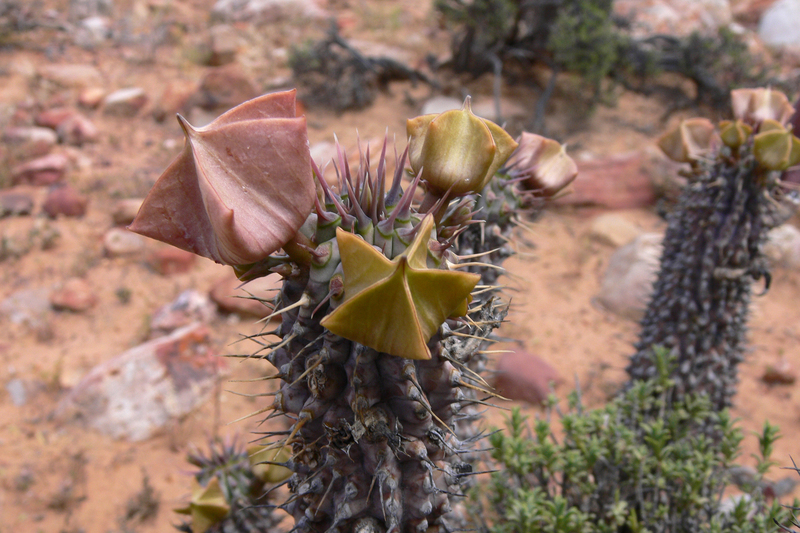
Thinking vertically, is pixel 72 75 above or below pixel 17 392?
above

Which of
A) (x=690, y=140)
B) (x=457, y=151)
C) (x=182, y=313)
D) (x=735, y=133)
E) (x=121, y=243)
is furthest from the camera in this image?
(x=121, y=243)

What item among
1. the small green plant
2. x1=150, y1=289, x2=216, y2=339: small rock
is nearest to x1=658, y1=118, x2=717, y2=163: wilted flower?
the small green plant

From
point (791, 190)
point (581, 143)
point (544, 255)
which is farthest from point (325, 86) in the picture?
point (791, 190)

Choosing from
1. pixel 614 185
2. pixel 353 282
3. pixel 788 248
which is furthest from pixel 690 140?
pixel 614 185

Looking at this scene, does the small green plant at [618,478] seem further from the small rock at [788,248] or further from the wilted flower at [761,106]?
the small rock at [788,248]

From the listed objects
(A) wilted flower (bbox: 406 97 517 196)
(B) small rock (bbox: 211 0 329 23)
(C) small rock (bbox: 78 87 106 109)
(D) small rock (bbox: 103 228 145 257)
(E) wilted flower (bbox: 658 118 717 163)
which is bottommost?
(D) small rock (bbox: 103 228 145 257)

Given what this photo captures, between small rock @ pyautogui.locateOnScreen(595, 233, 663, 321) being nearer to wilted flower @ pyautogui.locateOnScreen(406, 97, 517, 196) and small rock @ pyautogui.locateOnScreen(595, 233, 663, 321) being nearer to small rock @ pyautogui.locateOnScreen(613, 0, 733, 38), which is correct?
wilted flower @ pyautogui.locateOnScreen(406, 97, 517, 196)

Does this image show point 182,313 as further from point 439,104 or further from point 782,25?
point 782,25
